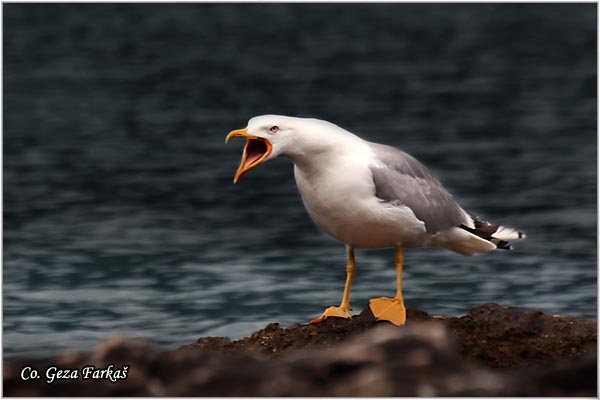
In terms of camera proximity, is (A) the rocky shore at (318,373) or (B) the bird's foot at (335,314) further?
(B) the bird's foot at (335,314)

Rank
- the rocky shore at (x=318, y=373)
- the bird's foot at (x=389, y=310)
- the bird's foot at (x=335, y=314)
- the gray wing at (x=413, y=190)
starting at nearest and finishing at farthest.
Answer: the rocky shore at (x=318, y=373)
the gray wing at (x=413, y=190)
the bird's foot at (x=389, y=310)
the bird's foot at (x=335, y=314)

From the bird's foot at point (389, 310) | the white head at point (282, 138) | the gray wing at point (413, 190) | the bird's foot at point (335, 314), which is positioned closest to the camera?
the white head at point (282, 138)

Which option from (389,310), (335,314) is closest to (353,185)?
(389,310)

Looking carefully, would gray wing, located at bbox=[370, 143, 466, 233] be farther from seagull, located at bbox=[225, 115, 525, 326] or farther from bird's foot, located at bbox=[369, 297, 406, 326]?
bird's foot, located at bbox=[369, 297, 406, 326]

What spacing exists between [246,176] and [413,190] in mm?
11345

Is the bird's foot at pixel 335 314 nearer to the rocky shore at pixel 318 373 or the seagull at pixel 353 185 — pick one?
the seagull at pixel 353 185

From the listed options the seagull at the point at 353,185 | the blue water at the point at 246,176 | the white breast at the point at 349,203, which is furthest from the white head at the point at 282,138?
the blue water at the point at 246,176

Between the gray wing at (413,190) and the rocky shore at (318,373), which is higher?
the gray wing at (413,190)

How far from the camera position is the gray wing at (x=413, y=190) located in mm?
9234

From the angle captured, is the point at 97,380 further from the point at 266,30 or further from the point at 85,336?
the point at 266,30

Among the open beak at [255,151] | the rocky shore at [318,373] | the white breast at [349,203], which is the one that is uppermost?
the open beak at [255,151]

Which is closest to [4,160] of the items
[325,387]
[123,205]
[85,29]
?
[123,205]

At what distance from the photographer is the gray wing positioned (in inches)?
364

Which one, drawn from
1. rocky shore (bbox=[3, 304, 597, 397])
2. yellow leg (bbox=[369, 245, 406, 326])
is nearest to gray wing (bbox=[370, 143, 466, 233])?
yellow leg (bbox=[369, 245, 406, 326])
